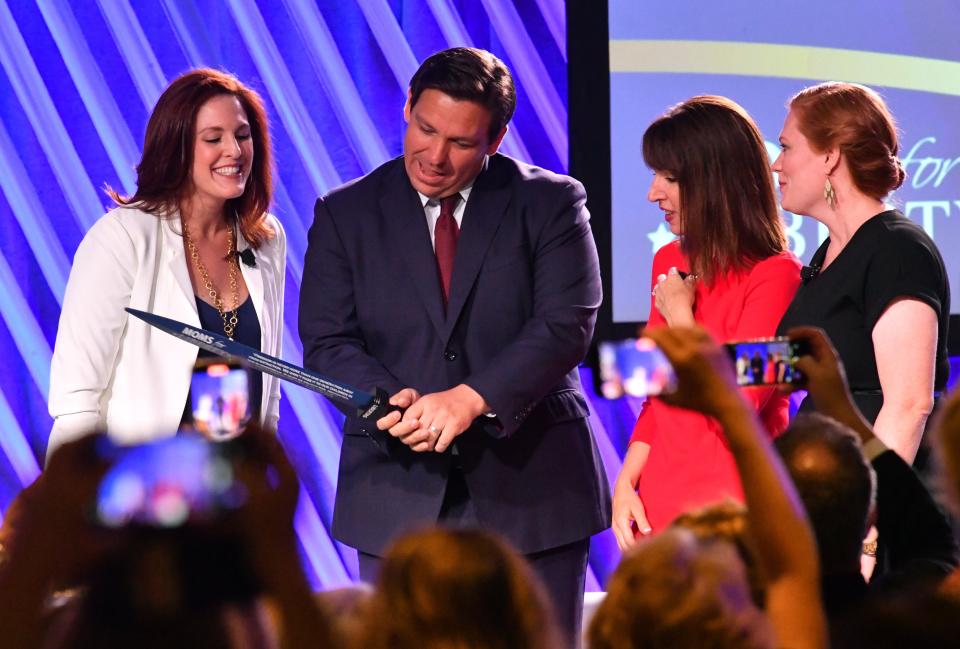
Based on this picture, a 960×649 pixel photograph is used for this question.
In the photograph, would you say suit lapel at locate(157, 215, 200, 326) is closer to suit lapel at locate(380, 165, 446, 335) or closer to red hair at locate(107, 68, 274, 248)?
red hair at locate(107, 68, 274, 248)

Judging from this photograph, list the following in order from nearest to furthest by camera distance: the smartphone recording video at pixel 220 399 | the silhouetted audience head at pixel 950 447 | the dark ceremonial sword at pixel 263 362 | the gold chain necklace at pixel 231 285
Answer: the silhouetted audience head at pixel 950 447 → the smartphone recording video at pixel 220 399 → the dark ceremonial sword at pixel 263 362 → the gold chain necklace at pixel 231 285

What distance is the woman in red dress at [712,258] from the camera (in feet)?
8.20

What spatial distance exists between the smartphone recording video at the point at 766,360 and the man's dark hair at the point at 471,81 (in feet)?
3.64

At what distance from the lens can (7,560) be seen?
1.01 meters

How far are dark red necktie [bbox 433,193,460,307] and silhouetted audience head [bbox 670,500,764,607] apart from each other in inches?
47.3

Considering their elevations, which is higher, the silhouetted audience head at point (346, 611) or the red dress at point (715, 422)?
the silhouetted audience head at point (346, 611)

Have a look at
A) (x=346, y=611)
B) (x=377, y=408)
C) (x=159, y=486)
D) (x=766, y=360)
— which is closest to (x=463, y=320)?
(x=377, y=408)

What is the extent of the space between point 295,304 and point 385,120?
63cm

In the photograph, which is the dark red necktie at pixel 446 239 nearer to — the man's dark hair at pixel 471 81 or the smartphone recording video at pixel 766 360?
the man's dark hair at pixel 471 81

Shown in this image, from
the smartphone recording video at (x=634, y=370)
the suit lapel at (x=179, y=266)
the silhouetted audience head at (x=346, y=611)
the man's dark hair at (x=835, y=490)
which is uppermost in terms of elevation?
the suit lapel at (x=179, y=266)

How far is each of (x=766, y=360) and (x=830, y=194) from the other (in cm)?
95

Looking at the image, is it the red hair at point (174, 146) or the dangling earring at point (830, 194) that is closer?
the dangling earring at point (830, 194)

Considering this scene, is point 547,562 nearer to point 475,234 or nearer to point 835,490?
point 475,234

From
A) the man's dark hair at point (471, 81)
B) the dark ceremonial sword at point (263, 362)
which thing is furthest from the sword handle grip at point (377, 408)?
the man's dark hair at point (471, 81)
